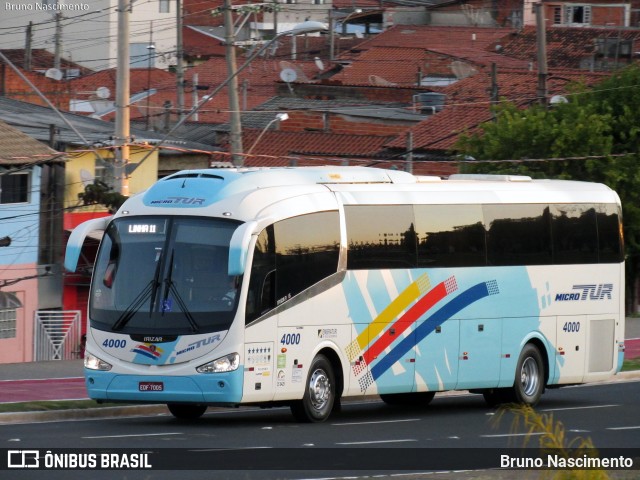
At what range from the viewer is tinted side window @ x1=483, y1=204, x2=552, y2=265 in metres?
20.5

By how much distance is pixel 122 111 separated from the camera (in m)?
26.4

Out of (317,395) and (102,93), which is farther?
(102,93)

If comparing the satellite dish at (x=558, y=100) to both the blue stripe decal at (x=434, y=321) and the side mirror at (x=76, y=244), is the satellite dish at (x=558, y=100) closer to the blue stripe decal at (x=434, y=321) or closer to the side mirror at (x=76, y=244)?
the blue stripe decal at (x=434, y=321)

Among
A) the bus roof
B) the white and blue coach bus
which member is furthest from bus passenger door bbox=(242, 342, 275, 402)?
the bus roof

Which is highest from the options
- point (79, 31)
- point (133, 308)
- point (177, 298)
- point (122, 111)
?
point (79, 31)

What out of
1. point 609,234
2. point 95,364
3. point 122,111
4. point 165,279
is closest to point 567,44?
point 122,111

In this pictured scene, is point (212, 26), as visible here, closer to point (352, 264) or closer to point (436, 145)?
point (436, 145)

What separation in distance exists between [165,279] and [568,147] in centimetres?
2677

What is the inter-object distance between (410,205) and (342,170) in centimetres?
109

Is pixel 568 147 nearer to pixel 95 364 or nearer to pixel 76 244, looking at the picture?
pixel 76 244

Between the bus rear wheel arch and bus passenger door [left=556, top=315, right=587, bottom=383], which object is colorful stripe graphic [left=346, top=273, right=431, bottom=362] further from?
bus passenger door [left=556, top=315, right=587, bottom=383]

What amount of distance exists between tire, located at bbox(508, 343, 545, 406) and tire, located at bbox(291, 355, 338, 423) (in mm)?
3945

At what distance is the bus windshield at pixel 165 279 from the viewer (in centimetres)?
1670

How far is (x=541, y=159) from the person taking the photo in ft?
137
